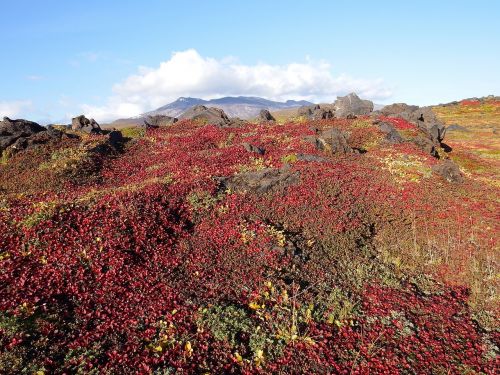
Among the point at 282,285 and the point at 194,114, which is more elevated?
the point at 194,114

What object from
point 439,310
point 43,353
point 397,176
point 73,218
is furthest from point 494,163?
point 43,353

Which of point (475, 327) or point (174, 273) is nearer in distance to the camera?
point (475, 327)

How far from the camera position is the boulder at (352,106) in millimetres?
65250

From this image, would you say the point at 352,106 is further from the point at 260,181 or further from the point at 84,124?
the point at 260,181

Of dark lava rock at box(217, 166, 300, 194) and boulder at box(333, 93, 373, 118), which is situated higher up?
boulder at box(333, 93, 373, 118)

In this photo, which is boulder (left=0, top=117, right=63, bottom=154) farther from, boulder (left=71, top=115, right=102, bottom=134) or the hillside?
boulder (left=71, top=115, right=102, bottom=134)

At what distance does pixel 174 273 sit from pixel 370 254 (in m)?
9.56

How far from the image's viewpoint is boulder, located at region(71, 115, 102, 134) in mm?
45681

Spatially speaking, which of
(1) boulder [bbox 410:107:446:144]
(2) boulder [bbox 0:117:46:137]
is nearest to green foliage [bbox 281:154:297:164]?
(1) boulder [bbox 410:107:446:144]

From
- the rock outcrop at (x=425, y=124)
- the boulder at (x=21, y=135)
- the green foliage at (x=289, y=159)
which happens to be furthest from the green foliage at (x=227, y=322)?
the rock outcrop at (x=425, y=124)

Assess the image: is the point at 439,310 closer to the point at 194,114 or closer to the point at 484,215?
the point at 484,215

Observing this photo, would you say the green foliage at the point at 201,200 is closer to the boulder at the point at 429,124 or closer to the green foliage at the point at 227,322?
the green foliage at the point at 227,322

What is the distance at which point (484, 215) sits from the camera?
Answer: 74.6ft

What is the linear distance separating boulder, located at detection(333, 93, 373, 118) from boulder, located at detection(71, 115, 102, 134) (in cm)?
3985
